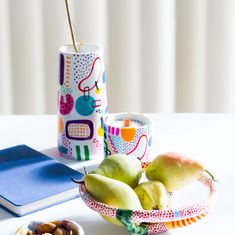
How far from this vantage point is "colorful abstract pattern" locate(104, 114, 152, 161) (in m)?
1.28

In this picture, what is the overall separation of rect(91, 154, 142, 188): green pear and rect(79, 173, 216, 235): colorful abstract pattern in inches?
1.7

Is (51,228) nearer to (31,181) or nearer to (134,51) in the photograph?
(31,181)

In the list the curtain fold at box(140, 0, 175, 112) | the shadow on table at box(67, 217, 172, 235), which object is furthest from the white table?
the curtain fold at box(140, 0, 175, 112)

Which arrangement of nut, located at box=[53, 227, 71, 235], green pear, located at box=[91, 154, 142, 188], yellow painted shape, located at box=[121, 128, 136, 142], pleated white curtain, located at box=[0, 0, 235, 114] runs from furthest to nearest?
pleated white curtain, located at box=[0, 0, 235, 114] → yellow painted shape, located at box=[121, 128, 136, 142] → green pear, located at box=[91, 154, 142, 188] → nut, located at box=[53, 227, 71, 235]

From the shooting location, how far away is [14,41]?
2125 millimetres

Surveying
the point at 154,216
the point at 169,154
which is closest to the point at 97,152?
the point at 169,154

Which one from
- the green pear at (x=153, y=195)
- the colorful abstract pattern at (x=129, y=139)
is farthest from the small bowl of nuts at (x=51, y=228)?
the colorful abstract pattern at (x=129, y=139)

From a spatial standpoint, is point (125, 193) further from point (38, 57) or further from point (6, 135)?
point (38, 57)

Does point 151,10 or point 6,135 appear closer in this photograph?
point 6,135

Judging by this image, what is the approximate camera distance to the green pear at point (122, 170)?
3.59 feet

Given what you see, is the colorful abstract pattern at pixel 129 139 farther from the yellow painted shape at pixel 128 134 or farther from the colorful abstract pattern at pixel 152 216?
the colorful abstract pattern at pixel 152 216

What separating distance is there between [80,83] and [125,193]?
1.20ft

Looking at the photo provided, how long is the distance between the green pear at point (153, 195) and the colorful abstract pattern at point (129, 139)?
0.70 feet

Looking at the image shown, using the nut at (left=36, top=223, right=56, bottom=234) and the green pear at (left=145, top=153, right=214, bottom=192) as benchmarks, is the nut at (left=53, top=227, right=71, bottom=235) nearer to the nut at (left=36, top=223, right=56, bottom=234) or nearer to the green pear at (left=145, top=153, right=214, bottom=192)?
the nut at (left=36, top=223, right=56, bottom=234)
